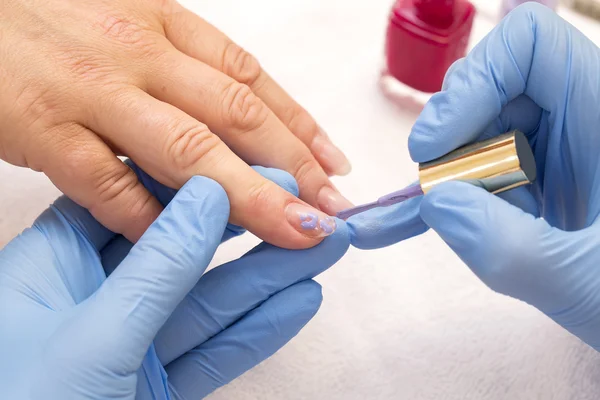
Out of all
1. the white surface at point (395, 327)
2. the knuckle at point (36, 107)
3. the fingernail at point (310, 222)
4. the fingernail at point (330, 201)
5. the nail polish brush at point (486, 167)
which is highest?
the nail polish brush at point (486, 167)

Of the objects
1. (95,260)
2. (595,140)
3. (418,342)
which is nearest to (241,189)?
(95,260)

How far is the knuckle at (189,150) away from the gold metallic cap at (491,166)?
30 cm

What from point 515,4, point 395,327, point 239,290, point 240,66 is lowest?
point 395,327

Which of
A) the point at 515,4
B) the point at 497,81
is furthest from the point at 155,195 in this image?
the point at 515,4

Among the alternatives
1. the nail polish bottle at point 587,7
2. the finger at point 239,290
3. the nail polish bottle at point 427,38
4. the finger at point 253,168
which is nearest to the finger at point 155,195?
the finger at point 253,168

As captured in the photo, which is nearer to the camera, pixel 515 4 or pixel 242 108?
pixel 242 108

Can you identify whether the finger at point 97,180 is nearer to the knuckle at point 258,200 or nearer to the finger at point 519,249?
the knuckle at point 258,200

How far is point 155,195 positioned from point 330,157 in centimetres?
31

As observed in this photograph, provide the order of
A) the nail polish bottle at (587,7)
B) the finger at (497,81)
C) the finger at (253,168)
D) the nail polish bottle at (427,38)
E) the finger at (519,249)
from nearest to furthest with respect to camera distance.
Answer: the finger at (519,249), the finger at (497,81), the finger at (253,168), the nail polish bottle at (427,38), the nail polish bottle at (587,7)

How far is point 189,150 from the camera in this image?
0.85m

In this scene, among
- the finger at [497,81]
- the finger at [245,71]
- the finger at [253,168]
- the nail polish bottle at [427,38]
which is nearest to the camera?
the finger at [497,81]

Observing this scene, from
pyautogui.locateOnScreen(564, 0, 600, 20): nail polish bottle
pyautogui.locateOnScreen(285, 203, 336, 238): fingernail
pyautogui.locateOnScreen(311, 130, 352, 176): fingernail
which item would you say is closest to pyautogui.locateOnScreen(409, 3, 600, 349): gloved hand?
pyautogui.locateOnScreen(285, 203, 336, 238): fingernail

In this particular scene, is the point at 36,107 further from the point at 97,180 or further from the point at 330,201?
the point at 330,201

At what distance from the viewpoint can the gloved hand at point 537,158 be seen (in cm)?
69
